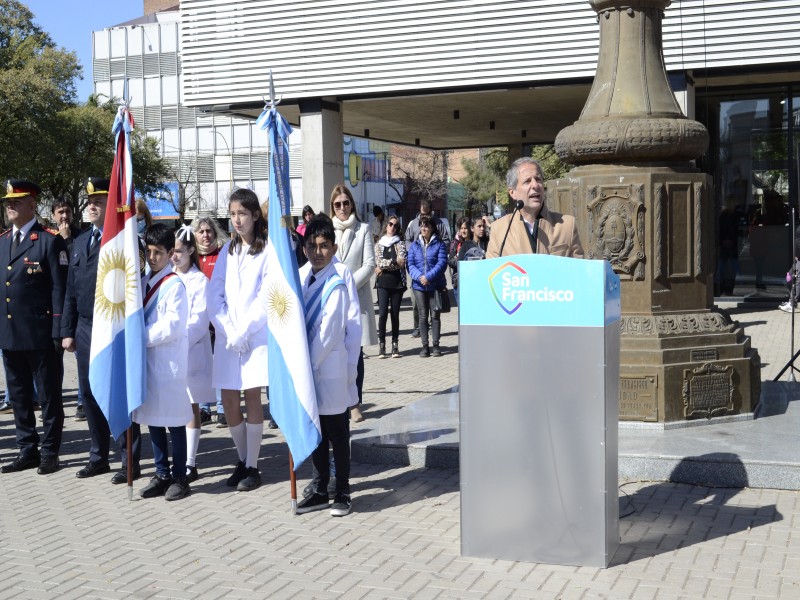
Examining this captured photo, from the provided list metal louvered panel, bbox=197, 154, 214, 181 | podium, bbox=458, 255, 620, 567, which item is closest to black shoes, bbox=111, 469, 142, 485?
podium, bbox=458, 255, 620, 567

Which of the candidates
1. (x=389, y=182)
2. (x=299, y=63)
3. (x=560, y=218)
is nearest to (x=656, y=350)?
(x=560, y=218)

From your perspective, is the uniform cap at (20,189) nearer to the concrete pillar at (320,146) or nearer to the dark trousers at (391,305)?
the dark trousers at (391,305)

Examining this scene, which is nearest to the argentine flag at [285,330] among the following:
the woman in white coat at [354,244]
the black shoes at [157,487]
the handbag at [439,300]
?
the black shoes at [157,487]

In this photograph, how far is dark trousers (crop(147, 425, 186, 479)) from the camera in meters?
7.05

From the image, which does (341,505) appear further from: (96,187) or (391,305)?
(391,305)

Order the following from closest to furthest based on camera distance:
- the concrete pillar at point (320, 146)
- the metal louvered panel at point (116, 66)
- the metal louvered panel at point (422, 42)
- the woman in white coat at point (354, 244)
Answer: the woman in white coat at point (354, 244), the metal louvered panel at point (422, 42), the concrete pillar at point (320, 146), the metal louvered panel at point (116, 66)

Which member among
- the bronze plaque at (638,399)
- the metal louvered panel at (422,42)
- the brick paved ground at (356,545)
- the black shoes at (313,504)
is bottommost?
the brick paved ground at (356,545)

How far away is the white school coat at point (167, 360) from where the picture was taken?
6.99 m

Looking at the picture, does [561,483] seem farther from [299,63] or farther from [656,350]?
[299,63]

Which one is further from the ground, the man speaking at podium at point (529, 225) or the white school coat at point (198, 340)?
the man speaking at podium at point (529, 225)

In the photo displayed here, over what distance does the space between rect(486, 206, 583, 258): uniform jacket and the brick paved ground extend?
5.08ft

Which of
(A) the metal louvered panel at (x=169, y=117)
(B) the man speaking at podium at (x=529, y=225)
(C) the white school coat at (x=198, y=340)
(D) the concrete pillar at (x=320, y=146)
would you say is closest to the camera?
(B) the man speaking at podium at (x=529, y=225)

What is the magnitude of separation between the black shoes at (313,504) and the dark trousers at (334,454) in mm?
38

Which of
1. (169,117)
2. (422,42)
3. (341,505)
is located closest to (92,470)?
(341,505)
